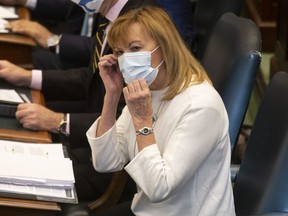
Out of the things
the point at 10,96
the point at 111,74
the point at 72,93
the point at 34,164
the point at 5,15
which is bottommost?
the point at 72,93

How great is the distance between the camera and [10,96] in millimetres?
2660

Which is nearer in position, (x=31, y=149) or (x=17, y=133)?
(x=31, y=149)

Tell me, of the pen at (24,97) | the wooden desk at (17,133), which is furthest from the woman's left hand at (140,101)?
the pen at (24,97)

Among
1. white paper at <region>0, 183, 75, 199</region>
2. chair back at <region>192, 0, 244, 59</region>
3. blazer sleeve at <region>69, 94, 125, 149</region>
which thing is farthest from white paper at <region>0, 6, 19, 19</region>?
white paper at <region>0, 183, 75, 199</region>

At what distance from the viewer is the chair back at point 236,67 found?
2.21m

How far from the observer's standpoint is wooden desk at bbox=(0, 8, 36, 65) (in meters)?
3.10

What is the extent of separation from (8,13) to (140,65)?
1.64m

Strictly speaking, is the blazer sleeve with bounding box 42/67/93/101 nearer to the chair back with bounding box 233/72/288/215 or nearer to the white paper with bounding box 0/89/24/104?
the white paper with bounding box 0/89/24/104

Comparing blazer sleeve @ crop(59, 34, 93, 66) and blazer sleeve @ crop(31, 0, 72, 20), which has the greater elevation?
blazer sleeve @ crop(59, 34, 93, 66)

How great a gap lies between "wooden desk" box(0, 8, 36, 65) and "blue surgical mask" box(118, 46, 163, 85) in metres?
1.16

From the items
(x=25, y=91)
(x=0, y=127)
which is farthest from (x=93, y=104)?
(x=0, y=127)

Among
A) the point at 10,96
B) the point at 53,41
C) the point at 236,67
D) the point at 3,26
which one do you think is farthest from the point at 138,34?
the point at 53,41

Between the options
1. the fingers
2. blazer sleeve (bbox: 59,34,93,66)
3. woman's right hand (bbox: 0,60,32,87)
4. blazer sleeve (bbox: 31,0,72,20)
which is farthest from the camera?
blazer sleeve (bbox: 31,0,72,20)

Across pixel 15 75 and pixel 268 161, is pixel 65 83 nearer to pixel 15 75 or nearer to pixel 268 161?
pixel 15 75
